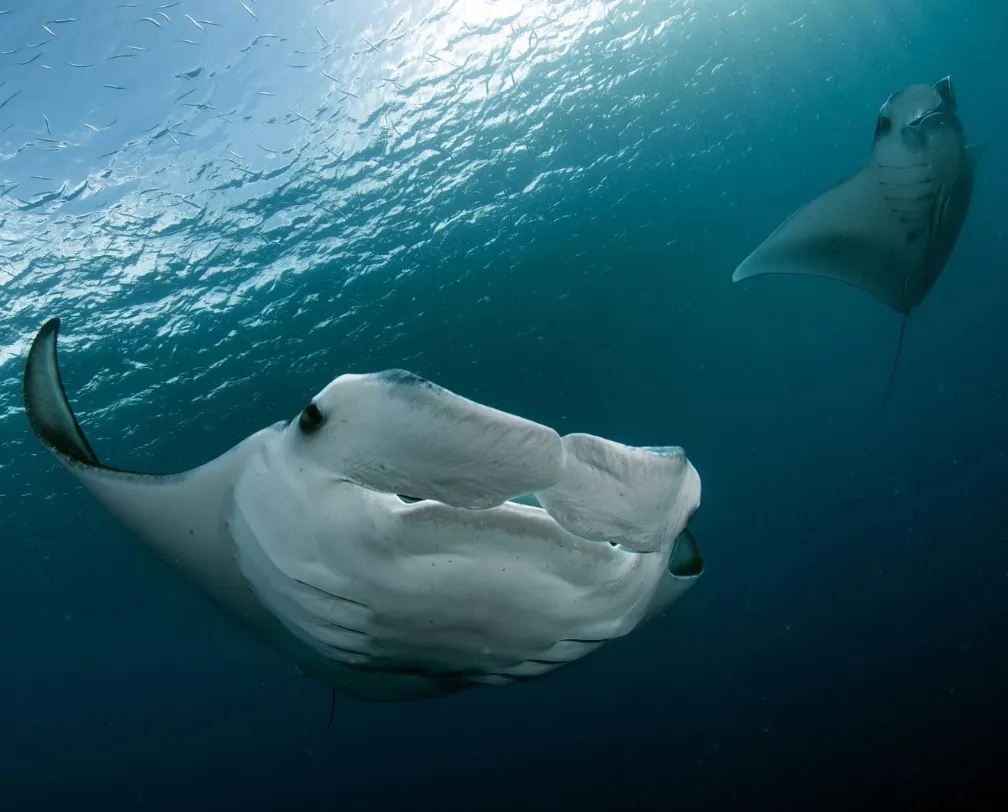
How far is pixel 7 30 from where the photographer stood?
6.64 metres

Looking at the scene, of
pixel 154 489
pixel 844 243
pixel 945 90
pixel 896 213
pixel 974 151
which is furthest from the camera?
pixel 844 243

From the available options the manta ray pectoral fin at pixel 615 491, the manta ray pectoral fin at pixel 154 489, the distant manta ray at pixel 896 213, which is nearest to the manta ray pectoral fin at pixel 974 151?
the distant manta ray at pixel 896 213

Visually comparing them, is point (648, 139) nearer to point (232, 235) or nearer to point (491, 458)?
point (232, 235)

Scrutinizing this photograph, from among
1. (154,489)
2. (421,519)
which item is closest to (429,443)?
(421,519)

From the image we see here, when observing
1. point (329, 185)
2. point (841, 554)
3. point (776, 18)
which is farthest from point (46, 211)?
point (841, 554)

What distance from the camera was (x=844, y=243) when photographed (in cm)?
738

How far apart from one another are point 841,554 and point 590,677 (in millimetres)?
14806

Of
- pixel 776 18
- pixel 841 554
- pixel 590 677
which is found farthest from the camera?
pixel 590 677

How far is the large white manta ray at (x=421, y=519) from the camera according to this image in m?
1.50

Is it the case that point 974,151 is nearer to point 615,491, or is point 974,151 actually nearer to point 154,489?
point 615,491

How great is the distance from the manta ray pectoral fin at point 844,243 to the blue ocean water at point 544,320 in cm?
471

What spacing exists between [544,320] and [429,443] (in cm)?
1468

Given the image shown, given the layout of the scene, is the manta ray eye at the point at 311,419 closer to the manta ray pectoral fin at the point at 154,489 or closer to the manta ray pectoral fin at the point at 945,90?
the manta ray pectoral fin at the point at 154,489

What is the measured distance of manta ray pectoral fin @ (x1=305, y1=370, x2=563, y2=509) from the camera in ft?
4.71
